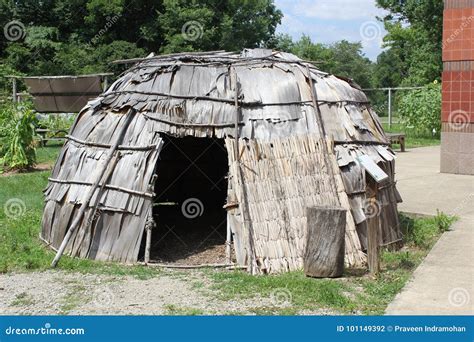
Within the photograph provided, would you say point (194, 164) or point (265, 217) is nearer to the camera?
point (265, 217)

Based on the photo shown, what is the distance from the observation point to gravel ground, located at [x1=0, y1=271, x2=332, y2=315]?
6426 millimetres

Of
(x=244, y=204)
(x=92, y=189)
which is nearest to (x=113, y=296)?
(x=92, y=189)

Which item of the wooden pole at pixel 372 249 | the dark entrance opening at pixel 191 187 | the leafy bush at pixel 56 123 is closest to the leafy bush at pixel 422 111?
the leafy bush at pixel 56 123

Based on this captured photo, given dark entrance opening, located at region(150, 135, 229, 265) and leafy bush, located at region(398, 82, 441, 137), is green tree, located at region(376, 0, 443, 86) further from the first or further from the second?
dark entrance opening, located at region(150, 135, 229, 265)

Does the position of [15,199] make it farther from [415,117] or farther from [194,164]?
[415,117]

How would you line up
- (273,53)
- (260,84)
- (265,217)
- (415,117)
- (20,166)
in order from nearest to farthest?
(265,217) → (260,84) → (273,53) → (20,166) → (415,117)

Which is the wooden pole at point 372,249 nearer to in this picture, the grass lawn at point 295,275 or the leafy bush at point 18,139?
the grass lawn at point 295,275

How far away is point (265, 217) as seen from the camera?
314 inches

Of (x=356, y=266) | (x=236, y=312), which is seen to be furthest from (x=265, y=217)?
(x=236, y=312)

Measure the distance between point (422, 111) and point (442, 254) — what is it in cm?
2105

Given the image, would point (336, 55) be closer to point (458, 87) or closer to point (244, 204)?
point (458, 87)

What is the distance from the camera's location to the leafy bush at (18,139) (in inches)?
655

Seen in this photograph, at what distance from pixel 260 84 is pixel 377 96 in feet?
119

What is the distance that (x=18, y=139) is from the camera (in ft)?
54.6
